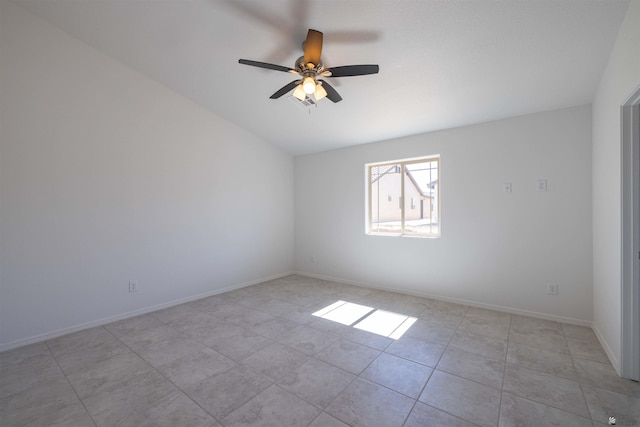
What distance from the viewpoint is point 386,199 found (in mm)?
4562

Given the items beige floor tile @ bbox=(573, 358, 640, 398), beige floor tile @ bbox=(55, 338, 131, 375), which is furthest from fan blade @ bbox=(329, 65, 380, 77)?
beige floor tile @ bbox=(55, 338, 131, 375)

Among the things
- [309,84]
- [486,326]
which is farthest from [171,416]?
[486,326]

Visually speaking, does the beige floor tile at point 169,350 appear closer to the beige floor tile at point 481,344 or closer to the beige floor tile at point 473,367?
the beige floor tile at point 473,367

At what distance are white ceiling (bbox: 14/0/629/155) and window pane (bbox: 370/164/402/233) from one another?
958 mm

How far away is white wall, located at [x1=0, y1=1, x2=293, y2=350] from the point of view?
2.56 m

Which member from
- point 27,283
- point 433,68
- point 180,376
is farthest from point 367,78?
point 27,283

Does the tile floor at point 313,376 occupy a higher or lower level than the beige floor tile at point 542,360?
lower

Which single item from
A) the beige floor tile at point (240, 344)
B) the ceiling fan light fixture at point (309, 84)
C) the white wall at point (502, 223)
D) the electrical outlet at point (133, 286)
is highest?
the ceiling fan light fixture at point (309, 84)

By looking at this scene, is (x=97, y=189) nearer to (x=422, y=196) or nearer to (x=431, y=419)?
(x=431, y=419)

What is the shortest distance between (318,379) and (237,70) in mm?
3228

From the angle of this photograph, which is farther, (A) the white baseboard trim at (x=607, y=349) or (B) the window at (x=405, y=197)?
(B) the window at (x=405, y=197)

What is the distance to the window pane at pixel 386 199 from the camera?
4.35 meters

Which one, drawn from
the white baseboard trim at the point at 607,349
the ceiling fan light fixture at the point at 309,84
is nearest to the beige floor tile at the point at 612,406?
the white baseboard trim at the point at 607,349

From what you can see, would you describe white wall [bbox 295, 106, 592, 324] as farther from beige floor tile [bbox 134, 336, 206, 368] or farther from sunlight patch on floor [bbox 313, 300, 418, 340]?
beige floor tile [bbox 134, 336, 206, 368]
